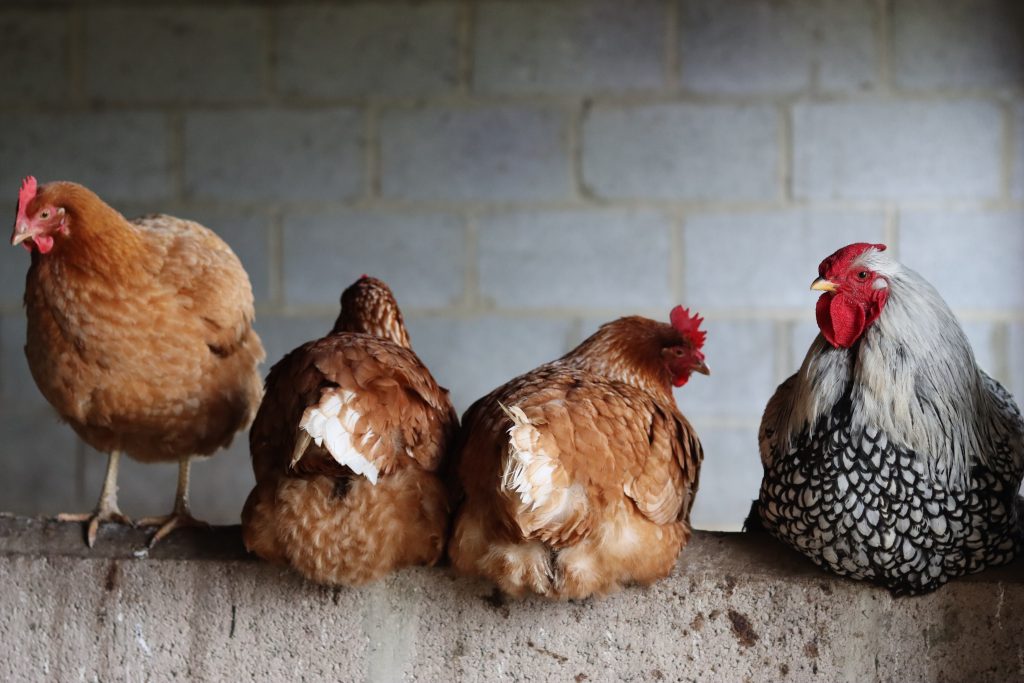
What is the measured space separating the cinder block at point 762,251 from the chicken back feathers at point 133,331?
5.46ft

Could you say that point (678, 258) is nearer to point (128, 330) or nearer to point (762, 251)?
point (762, 251)

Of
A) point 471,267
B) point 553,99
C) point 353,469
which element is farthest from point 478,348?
point 353,469

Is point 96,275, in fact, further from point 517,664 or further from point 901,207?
point 901,207

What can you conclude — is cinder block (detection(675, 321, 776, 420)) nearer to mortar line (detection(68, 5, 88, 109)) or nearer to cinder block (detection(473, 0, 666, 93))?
cinder block (detection(473, 0, 666, 93))

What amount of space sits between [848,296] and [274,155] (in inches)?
88.5

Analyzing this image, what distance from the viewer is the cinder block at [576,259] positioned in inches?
120

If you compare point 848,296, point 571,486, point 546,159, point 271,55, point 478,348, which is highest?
point 271,55

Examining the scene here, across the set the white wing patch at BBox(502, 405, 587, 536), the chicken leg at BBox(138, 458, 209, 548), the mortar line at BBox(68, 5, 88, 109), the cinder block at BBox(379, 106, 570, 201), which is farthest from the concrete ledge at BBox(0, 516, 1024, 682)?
the mortar line at BBox(68, 5, 88, 109)

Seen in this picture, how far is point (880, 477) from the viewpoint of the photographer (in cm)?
137

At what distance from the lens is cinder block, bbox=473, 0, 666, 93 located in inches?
117

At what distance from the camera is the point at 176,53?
3.16 metres

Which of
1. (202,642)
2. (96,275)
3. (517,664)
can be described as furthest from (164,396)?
(517,664)

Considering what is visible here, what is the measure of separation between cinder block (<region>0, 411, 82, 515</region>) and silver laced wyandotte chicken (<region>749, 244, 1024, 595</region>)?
270cm

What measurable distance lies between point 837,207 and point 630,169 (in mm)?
662
